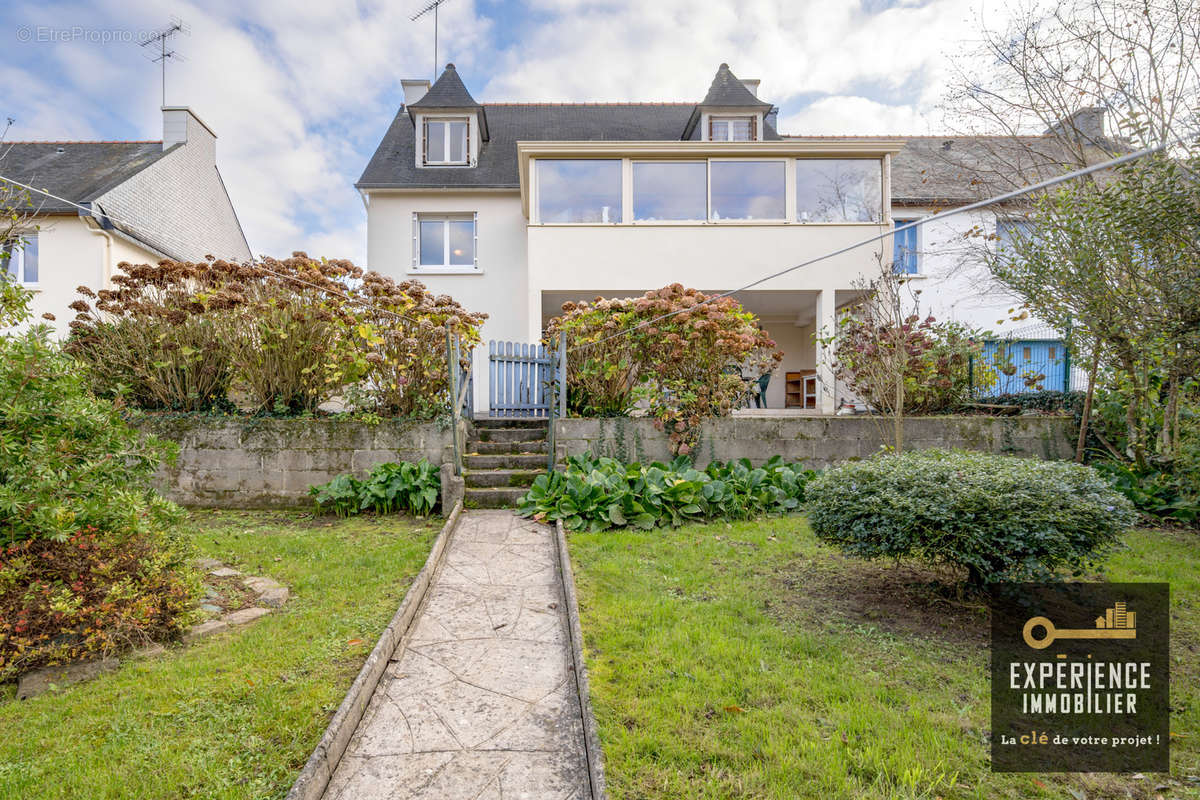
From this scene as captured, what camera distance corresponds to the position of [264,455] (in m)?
7.04

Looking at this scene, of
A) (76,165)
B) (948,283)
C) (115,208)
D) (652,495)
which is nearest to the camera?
(652,495)

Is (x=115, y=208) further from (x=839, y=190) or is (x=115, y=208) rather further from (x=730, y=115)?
(x=839, y=190)

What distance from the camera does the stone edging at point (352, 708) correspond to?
6.75 feet

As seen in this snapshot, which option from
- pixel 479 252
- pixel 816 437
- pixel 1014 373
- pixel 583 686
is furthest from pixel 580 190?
pixel 583 686

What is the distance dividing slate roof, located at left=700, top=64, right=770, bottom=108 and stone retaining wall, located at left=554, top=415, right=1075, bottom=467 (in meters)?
9.11

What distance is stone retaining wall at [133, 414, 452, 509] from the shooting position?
703 cm

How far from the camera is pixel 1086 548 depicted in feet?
10.4

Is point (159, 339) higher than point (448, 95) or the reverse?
the reverse

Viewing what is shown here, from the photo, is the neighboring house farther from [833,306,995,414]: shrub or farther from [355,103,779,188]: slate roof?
[833,306,995,414]: shrub

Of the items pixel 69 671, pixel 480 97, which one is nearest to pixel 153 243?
pixel 480 97

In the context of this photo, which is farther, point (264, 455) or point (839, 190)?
point (839, 190)

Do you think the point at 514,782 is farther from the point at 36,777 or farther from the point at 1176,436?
the point at 1176,436

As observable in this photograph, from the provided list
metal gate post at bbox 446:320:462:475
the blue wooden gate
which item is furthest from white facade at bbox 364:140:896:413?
metal gate post at bbox 446:320:462:475

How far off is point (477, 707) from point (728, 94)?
14.5 m
